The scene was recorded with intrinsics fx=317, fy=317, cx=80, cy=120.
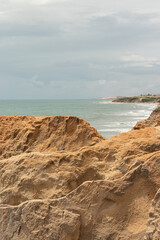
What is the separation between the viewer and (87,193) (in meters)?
4.76

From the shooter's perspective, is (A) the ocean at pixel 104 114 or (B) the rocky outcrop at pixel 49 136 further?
(A) the ocean at pixel 104 114

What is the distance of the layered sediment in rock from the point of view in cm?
457

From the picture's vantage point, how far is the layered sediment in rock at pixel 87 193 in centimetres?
457

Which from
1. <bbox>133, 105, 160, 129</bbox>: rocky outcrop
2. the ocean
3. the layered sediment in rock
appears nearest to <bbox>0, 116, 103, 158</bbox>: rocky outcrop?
the layered sediment in rock

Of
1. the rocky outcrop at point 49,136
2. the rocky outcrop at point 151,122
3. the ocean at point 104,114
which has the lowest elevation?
the ocean at point 104,114

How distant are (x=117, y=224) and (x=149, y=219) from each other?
0.58 metres

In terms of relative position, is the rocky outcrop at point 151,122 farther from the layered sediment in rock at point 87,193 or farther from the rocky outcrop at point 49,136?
the layered sediment in rock at point 87,193

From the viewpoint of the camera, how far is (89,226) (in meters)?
4.64

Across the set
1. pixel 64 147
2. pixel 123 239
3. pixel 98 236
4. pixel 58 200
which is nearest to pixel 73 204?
pixel 58 200

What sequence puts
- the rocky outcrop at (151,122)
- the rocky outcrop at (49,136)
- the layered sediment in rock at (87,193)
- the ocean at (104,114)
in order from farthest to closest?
the ocean at (104,114) < the rocky outcrop at (151,122) < the rocky outcrop at (49,136) < the layered sediment in rock at (87,193)

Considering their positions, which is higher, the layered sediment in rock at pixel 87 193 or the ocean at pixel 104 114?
the layered sediment in rock at pixel 87 193

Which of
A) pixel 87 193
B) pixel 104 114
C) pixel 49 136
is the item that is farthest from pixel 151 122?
pixel 104 114

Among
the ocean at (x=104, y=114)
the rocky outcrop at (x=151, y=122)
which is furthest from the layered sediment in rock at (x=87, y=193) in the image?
the ocean at (x=104, y=114)

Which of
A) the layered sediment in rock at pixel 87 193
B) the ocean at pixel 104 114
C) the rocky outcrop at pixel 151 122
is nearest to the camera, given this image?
the layered sediment in rock at pixel 87 193
